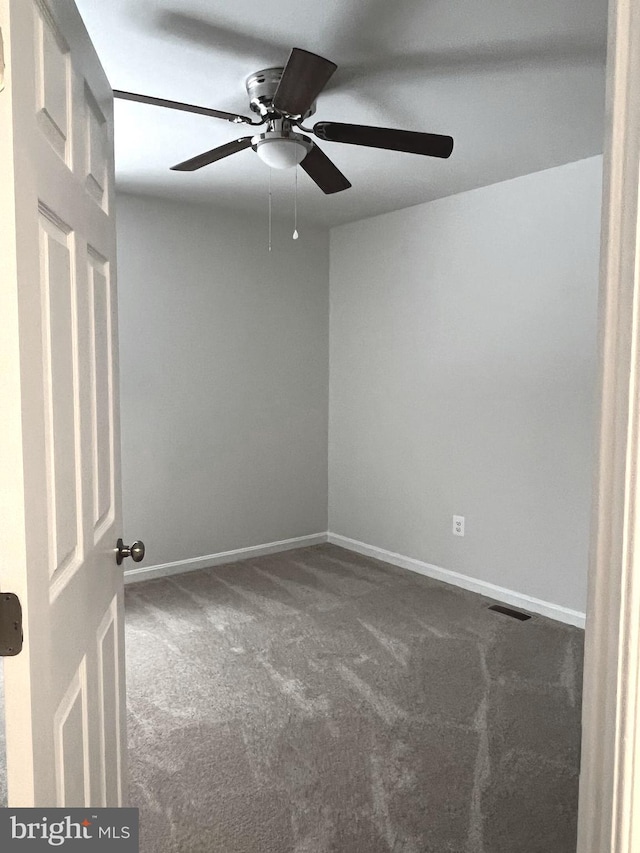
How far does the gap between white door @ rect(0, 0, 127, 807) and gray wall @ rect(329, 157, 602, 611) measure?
260 centimetres

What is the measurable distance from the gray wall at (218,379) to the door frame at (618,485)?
363 cm

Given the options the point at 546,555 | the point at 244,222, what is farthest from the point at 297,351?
the point at 546,555

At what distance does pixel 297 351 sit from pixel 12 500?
13.3 feet

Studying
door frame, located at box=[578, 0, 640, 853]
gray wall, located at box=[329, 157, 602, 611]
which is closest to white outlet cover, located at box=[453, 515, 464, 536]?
gray wall, located at box=[329, 157, 602, 611]

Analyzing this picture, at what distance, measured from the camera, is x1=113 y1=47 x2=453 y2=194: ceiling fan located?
1992mm

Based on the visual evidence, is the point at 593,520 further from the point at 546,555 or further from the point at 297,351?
the point at 297,351

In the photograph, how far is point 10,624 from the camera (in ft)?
2.73

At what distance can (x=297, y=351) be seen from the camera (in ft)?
15.8

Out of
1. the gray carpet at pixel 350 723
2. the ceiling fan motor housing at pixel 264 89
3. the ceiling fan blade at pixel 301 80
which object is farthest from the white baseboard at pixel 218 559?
the ceiling fan blade at pixel 301 80

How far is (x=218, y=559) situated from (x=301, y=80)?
10.8 ft

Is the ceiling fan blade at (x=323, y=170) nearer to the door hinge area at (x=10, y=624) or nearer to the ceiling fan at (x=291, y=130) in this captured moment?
the ceiling fan at (x=291, y=130)

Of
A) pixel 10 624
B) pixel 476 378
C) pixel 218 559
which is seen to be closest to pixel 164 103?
pixel 10 624

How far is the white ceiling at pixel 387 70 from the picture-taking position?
193 centimetres

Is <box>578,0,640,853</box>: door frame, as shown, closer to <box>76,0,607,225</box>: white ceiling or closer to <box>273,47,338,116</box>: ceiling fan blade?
<box>273,47,338,116</box>: ceiling fan blade
